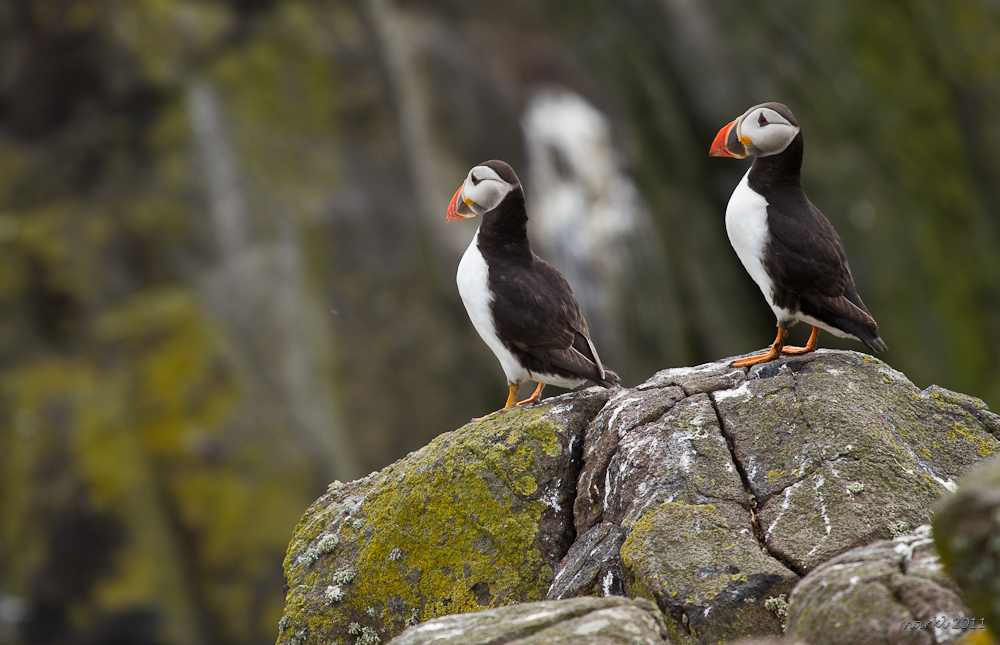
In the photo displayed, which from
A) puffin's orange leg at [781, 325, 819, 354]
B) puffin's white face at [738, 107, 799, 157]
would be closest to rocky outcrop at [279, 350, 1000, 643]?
puffin's orange leg at [781, 325, 819, 354]

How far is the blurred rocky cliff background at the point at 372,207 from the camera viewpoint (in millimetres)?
15109

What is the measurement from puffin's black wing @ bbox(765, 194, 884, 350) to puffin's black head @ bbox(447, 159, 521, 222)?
1.62 m

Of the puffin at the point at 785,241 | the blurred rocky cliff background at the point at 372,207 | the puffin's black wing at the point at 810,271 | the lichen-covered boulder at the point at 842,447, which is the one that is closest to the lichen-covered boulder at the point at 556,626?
the lichen-covered boulder at the point at 842,447

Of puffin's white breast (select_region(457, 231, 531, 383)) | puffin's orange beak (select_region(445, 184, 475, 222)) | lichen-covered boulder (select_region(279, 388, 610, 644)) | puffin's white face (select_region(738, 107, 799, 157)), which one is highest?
puffin's orange beak (select_region(445, 184, 475, 222))

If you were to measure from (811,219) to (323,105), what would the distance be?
42.7 feet

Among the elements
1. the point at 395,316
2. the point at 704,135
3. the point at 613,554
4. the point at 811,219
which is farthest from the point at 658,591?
the point at 704,135

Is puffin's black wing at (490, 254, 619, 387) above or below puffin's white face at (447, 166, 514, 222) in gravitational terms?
below

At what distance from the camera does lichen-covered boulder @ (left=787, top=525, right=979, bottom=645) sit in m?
2.89

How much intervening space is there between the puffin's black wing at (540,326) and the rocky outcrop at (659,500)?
224 millimetres

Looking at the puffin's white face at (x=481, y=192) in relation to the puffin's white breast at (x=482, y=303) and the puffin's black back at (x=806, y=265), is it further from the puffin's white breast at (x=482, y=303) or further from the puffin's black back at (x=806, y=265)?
the puffin's black back at (x=806, y=265)

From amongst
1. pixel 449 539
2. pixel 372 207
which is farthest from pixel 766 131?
pixel 372 207

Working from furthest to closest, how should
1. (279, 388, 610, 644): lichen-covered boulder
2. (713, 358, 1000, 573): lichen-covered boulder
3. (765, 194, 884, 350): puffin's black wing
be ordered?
(765, 194, 884, 350): puffin's black wing
(279, 388, 610, 644): lichen-covered boulder
(713, 358, 1000, 573): lichen-covered boulder

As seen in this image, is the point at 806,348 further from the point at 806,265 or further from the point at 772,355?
the point at 806,265

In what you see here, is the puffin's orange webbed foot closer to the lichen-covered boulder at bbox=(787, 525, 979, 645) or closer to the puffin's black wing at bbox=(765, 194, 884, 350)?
the puffin's black wing at bbox=(765, 194, 884, 350)
